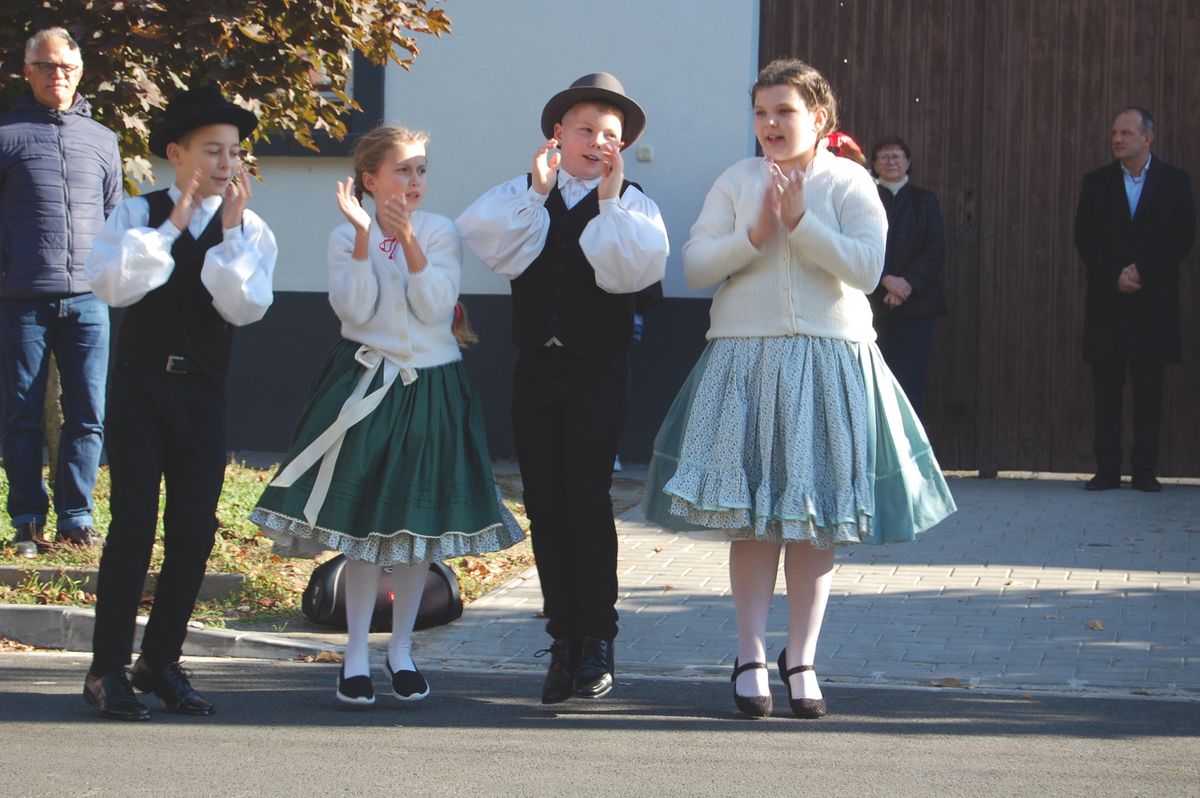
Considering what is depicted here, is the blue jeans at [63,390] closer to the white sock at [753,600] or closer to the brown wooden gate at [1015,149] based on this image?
the white sock at [753,600]

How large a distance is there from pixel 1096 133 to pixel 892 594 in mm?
4520

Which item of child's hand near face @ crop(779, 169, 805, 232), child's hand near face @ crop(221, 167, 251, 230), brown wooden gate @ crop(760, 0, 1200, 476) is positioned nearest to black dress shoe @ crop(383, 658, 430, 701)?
child's hand near face @ crop(221, 167, 251, 230)

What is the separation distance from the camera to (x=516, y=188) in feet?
17.4

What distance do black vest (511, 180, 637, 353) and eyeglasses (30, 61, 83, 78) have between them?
2.82m

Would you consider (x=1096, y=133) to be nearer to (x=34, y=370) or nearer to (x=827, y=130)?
(x=827, y=130)

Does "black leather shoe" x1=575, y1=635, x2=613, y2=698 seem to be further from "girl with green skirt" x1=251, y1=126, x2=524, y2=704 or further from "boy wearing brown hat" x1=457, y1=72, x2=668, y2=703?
"girl with green skirt" x1=251, y1=126, x2=524, y2=704

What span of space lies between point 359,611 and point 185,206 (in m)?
1.36

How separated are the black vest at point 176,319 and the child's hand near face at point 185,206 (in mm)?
75

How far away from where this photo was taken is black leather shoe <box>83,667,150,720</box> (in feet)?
16.2

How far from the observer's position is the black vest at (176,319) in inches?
195

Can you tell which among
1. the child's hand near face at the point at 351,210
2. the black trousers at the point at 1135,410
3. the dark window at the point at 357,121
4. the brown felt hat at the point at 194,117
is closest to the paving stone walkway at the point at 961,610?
the black trousers at the point at 1135,410

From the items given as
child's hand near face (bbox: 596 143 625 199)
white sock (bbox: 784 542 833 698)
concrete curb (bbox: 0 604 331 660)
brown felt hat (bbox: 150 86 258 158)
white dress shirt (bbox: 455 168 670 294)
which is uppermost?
brown felt hat (bbox: 150 86 258 158)

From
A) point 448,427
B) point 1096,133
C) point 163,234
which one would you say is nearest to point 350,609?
point 448,427

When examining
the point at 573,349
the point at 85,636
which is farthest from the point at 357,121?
the point at 573,349
